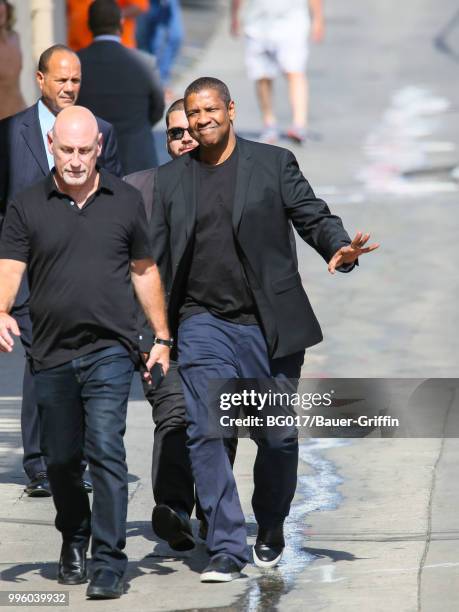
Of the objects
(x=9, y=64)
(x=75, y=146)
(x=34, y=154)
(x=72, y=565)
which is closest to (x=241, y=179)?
(x=75, y=146)

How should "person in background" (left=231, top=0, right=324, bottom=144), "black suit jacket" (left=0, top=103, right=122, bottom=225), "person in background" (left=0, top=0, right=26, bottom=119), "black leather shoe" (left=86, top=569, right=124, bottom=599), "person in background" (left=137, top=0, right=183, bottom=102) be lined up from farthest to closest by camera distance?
"person in background" (left=137, top=0, right=183, bottom=102) < "person in background" (left=231, top=0, right=324, bottom=144) < "person in background" (left=0, top=0, right=26, bottom=119) < "black suit jacket" (left=0, top=103, right=122, bottom=225) < "black leather shoe" (left=86, top=569, right=124, bottom=599)

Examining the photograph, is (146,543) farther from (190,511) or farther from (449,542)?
(449,542)

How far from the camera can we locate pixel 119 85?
1060 cm

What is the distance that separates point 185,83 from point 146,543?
11.8 m

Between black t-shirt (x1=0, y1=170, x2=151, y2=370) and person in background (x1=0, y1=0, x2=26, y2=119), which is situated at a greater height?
person in background (x1=0, y1=0, x2=26, y2=119)

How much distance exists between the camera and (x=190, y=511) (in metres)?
7.09

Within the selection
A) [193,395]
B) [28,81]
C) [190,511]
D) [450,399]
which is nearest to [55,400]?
[193,395]

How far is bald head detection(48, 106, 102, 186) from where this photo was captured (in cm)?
634

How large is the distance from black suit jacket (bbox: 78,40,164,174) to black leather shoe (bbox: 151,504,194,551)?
419 centimetres

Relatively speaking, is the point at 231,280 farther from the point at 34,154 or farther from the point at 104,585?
the point at 34,154

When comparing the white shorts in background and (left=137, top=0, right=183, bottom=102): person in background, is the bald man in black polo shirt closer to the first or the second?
the white shorts in background

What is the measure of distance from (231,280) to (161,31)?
36.1 feet

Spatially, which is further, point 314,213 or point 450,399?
point 450,399

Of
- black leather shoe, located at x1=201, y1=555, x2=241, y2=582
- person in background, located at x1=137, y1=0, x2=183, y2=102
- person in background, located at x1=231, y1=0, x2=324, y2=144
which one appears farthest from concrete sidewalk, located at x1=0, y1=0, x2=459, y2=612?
person in background, located at x1=137, y1=0, x2=183, y2=102
